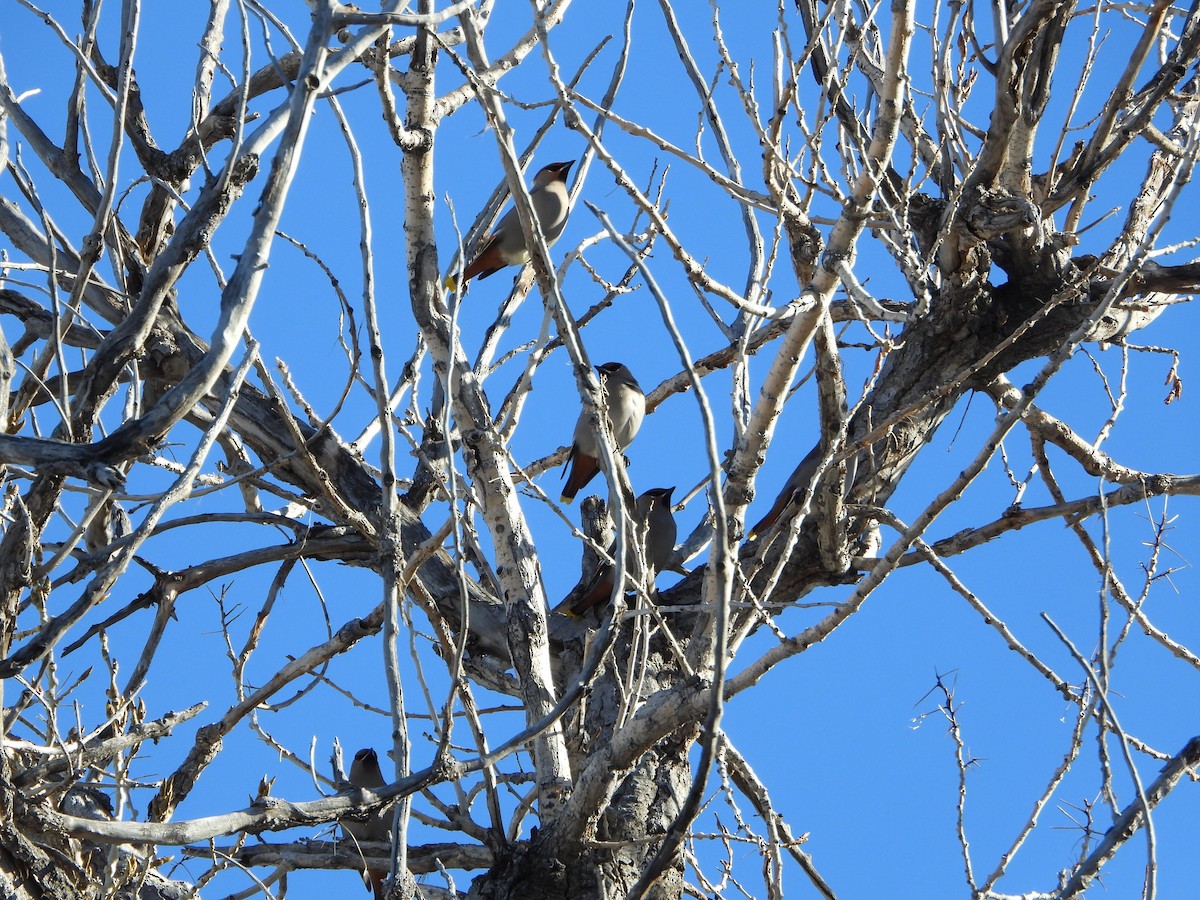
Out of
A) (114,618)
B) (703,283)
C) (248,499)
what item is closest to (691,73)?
(703,283)

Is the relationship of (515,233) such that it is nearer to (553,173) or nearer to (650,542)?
(553,173)

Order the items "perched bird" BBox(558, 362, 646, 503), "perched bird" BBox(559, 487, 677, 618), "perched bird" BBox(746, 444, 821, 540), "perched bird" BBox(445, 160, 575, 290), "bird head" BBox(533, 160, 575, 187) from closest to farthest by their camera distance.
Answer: "perched bird" BBox(559, 487, 677, 618) < "perched bird" BBox(746, 444, 821, 540) < "perched bird" BBox(558, 362, 646, 503) < "perched bird" BBox(445, 160, 575, 290) < "bird head" BBox(533, 160, 575, 187)

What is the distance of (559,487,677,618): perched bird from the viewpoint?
4078mm

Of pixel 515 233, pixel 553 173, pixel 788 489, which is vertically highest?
pixel 553 173

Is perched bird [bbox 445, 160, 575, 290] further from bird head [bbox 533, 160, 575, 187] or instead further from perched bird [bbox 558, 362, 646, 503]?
perched bird [bbox 558, 362, 646, 503]

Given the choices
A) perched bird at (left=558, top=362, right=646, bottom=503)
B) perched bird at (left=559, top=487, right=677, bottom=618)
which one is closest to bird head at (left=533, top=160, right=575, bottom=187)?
perched bird at (left=558, top=362, right=646, bottom=503)

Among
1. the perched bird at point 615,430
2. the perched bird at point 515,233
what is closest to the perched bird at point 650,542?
the perched bird at point 615,430

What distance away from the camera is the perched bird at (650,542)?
4.08 metres

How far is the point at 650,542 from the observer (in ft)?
16.7

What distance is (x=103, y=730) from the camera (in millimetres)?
3229

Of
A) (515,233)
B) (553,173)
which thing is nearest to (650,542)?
(515,233)

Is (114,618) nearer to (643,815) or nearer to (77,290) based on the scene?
(77,290)

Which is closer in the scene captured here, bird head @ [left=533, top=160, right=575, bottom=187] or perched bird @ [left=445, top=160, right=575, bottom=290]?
perched bird @ [left=445, top=160, right=575, bottom=290]

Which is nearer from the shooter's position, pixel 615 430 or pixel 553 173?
pixel 615 430
